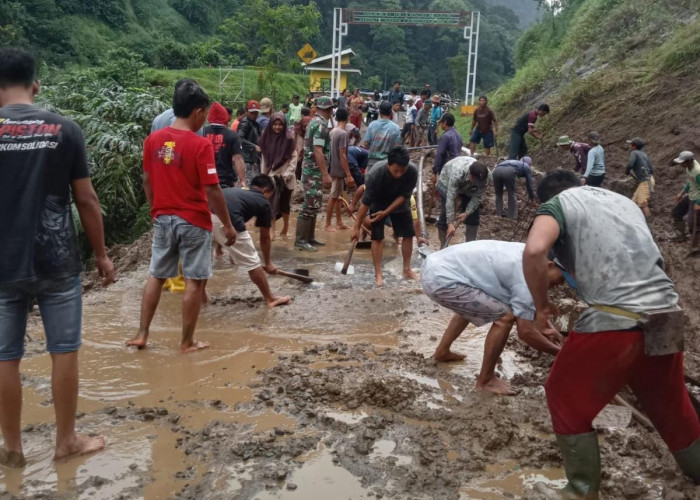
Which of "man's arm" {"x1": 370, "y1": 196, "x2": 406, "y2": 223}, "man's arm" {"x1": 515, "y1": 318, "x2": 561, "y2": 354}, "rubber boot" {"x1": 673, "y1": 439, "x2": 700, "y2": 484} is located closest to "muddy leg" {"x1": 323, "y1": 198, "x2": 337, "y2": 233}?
"man's arm" {"x1": 370, "y1": 196, "x2": 406, "y2": 223}

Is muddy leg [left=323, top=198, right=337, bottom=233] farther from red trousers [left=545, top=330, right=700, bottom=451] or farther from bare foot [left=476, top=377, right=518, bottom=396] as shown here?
red trousers [left=545, top=330, right=700, bottom=451]

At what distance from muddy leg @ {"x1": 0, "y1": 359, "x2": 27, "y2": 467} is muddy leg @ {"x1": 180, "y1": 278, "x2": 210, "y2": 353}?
5.21 feet

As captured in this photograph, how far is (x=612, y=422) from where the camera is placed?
152 inches

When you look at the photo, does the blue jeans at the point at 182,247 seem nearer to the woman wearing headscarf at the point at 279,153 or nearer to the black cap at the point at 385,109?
the woman wearing headscarf at the point at 279,153

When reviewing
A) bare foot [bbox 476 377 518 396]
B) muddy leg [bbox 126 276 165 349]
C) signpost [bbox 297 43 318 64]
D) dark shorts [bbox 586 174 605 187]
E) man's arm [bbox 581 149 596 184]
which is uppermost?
signpost [bbox 297 43 318 64]

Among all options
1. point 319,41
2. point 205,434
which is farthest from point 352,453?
point 319,41

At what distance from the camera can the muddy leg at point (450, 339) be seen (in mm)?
4668

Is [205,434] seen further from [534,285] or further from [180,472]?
[534,285]

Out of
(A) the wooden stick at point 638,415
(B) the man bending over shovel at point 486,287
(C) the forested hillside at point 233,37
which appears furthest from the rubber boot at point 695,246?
(C) the forested hillside at point 233,37

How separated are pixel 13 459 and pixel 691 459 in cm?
321

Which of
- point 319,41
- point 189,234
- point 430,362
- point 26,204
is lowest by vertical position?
point 430,362

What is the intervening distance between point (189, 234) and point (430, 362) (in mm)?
1970

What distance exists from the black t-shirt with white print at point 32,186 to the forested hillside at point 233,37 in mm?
31467

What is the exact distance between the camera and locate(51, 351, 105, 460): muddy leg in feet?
→ 10.2
